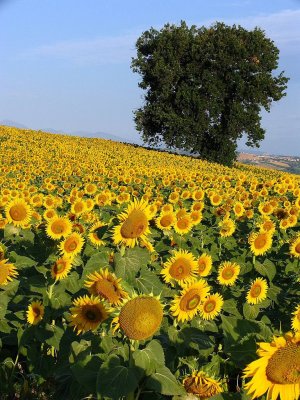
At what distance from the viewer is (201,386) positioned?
2.62 m

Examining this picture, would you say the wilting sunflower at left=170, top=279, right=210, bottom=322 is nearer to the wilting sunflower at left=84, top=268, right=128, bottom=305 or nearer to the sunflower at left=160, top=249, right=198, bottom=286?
the sunflower at left=160, top=249, right=198, bottom=286

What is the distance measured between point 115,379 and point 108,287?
0.72m

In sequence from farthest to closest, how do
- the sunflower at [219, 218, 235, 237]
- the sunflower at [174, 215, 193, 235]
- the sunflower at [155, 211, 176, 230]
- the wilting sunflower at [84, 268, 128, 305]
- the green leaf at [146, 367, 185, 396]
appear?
1. the sunflower at [219, 218, 235, 237]
2. the sunflower at [174, 215, 193, 235]
3. the sunflower at [155, 211, 176, 230]
4. the wilting sunflower at [84, 268, 128, 305]
5. the green leaf at [146, 367, 185, 396]

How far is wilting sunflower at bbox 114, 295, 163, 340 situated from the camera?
7.57 feet

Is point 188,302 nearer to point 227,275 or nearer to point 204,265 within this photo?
point 204,265

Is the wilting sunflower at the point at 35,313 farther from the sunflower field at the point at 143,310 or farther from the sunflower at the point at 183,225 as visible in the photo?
the sunflower at the point at 183,225

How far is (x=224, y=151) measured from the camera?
1761 inches

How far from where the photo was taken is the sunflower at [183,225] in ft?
22.2

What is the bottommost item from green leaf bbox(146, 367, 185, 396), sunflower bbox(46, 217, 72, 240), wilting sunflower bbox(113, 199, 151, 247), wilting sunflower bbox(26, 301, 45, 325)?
wilting sunflower bbox(26, 301, 45, 325)

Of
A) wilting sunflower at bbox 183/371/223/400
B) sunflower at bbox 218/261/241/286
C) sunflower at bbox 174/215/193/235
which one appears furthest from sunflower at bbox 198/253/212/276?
wilting sunflower at bbox 183/371/223/400

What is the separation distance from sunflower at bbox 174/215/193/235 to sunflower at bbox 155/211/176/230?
163 millimetres

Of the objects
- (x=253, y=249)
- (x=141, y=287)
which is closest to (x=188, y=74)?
(x=253, y=249)

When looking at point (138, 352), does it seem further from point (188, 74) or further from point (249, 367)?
point (188, 74)

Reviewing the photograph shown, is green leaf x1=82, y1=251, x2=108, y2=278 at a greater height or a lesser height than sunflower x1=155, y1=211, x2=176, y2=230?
greater
